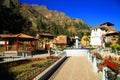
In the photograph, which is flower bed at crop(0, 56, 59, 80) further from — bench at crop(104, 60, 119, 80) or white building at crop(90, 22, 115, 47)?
white building at crop(90, 22, 115, 47)

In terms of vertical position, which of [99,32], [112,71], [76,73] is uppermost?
[99,32]

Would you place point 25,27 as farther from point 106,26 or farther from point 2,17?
point 106,26

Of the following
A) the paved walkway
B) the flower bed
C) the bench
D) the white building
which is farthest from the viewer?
the white building

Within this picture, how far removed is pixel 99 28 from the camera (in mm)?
71625

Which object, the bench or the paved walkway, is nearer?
the bench

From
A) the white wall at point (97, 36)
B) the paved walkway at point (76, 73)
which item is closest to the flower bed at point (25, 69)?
the paved walkway at point (76, 73)

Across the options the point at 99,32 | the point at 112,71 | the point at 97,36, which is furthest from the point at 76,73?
the point at 97,36

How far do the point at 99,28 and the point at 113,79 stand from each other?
64.2m

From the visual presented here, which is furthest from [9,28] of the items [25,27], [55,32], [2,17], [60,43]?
[55,32]

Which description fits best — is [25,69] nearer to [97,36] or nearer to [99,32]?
[99,32]

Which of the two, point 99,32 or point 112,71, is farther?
point 99,32

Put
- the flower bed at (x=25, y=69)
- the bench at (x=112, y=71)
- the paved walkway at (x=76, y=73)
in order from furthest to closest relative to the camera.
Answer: the paved walkway at (x=76, y=73) → the flower bed at (x=25, y=69) → the bench at (x=112, y=71)

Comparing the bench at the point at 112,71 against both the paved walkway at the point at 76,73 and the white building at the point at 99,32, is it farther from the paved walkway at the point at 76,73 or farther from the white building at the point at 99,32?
the white building at the point at 99,32

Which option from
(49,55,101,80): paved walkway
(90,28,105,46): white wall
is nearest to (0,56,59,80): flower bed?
(49,55,101,80): paved walkway
